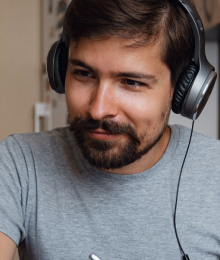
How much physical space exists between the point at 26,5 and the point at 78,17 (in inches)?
67.7

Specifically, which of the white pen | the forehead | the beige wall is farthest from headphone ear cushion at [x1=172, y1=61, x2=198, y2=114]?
the beige wall

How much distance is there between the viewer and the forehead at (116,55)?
0.78m

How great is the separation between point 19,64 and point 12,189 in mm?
1636

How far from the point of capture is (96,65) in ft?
2.59

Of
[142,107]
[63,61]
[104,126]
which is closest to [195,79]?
[142,107]

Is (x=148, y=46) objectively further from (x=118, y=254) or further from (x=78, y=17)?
(x=118, y=254)

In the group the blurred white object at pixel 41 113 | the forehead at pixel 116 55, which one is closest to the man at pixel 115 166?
the forehead at pixel 116 55

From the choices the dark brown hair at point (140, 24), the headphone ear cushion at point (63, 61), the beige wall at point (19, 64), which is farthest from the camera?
the beige wall at point (19, 64)

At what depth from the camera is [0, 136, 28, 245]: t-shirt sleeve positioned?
32.6 inches

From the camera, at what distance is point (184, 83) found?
0.87 metres

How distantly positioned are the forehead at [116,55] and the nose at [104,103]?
4cm

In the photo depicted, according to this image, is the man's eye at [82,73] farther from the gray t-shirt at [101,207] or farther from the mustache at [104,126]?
the gray t-shirt at [101,207]

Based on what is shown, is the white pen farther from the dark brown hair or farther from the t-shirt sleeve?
the dark brown hair

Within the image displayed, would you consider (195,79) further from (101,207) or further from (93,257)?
(93,257)
